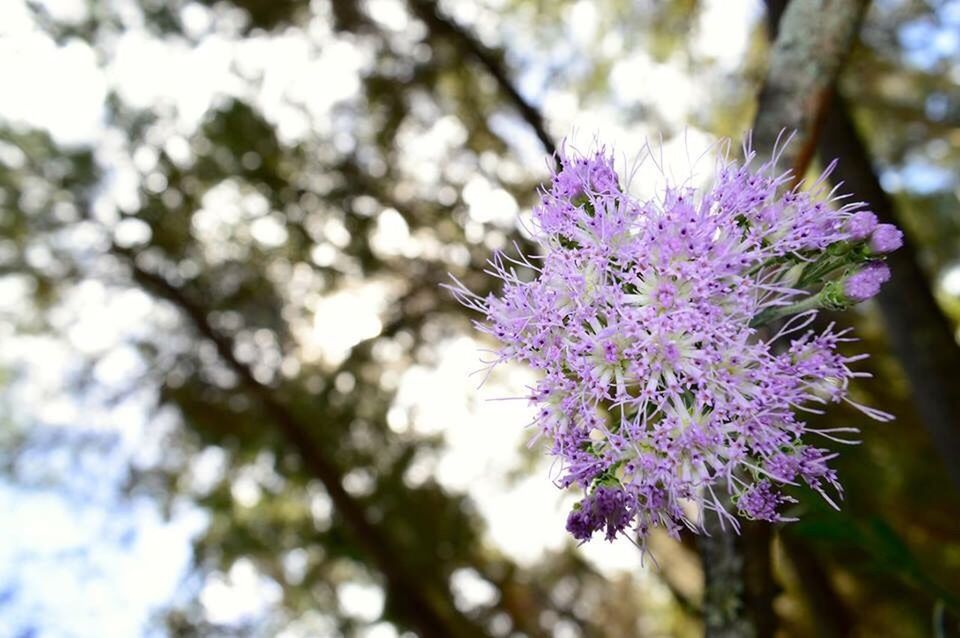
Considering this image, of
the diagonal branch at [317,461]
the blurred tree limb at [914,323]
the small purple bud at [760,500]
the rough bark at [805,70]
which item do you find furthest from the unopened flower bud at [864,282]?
the diagonal branch at [317,461]

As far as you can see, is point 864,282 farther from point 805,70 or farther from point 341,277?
point 341,277

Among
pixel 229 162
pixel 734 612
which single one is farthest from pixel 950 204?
pixel 734 612

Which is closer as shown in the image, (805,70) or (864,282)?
(864,282)

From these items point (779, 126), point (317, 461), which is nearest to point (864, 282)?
point (779, 126)

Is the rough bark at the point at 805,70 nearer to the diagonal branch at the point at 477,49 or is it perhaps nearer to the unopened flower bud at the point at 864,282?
the unopened flower bud at the point at 864,282

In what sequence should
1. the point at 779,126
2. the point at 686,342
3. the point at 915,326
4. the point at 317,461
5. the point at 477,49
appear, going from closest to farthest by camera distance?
1. the point at 686,342
2. the point at 779,126
3. the point at 915,326
4. the point at 477,49
5. the point at 317,461

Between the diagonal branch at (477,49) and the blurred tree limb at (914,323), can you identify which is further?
the diagonal branch at (477,49)
